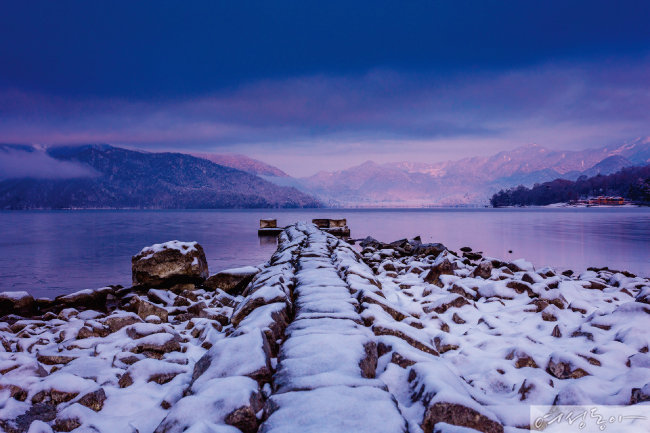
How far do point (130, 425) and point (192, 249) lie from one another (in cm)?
767

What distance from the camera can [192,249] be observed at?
10.1 meters

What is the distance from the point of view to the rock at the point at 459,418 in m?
2.21

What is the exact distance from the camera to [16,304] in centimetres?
789

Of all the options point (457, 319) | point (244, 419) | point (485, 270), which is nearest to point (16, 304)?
point (244, 419)

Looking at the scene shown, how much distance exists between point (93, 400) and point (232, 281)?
551 cm

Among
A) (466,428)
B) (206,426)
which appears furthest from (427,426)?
(206,426)

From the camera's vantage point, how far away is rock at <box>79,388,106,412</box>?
3.09m

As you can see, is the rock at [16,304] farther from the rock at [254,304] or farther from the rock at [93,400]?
the rock at [93,400]

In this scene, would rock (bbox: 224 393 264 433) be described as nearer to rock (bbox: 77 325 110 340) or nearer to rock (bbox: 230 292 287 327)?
rock (bbox: 230 292 287 327)

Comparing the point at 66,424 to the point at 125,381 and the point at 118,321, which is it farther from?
the point at 118,321

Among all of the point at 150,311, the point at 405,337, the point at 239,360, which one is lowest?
the point at 150,311

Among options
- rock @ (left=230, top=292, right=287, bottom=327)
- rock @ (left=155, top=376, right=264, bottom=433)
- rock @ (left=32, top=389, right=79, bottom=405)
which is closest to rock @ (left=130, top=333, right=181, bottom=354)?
rock @ (left=230, top=292, right=287, bottom=327)

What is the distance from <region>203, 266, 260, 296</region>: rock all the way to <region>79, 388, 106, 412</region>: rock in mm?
5333

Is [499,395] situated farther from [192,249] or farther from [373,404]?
[192,249]
